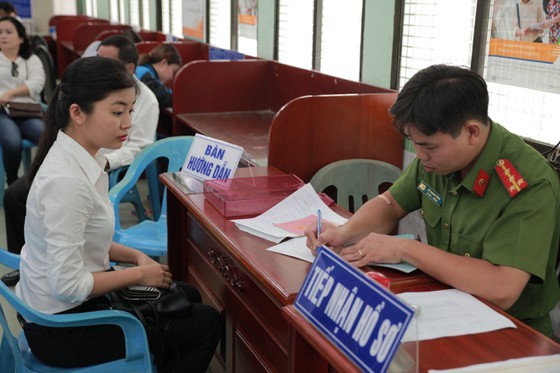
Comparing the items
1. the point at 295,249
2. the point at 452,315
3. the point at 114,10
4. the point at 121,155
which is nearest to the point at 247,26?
the point at 121,155

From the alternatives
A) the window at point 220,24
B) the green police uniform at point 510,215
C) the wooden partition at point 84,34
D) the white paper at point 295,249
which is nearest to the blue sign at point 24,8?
the wooden partition at point 84,34

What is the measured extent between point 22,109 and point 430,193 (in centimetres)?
346

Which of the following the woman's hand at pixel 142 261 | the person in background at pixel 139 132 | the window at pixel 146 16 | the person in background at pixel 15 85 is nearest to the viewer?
the woman's hand at pixel 142 261

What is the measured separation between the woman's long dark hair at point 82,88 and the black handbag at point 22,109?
→ 9.25ft

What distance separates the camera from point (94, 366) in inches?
63.2

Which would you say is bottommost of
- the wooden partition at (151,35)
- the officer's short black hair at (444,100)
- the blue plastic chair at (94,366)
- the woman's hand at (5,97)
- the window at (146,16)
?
the blue plastic chair at (94,366)

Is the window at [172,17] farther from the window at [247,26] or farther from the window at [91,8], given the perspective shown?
the window at [91,8]

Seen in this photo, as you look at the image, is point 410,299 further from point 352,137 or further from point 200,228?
point 352,137

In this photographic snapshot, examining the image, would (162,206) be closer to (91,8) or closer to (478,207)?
(478,207)

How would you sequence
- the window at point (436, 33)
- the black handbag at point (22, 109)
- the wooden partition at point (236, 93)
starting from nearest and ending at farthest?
the window at point (436, 33) → the wooden partition at point (236, 93) → the black handbag at point (22, 109)

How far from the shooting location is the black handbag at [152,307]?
1651mm

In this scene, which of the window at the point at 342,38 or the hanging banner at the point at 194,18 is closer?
the window at the point at 342,38

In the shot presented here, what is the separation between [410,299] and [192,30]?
5053 millimetres

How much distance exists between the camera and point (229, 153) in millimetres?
2096
